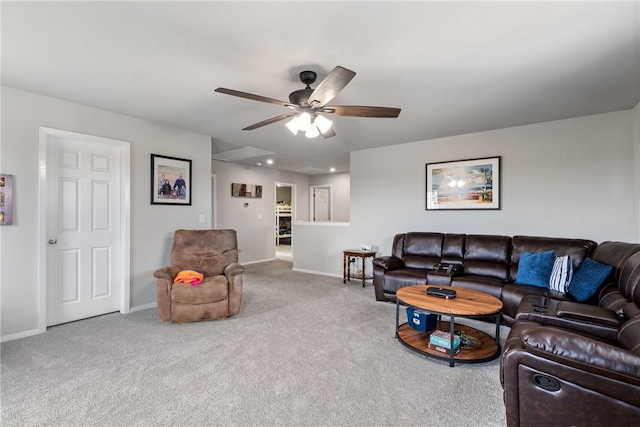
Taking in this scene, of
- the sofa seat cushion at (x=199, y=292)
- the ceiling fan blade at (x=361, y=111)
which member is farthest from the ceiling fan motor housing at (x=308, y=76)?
the sofa seat cushion at (x=199, y=292)

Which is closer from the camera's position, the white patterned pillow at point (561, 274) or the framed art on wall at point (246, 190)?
the white patterned pillow at point (561, 274)

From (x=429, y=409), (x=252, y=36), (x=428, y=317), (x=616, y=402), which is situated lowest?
(x=429, y=409)

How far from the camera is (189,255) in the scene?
12.2ft

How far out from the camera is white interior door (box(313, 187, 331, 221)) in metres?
8.84

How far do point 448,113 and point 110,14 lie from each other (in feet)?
10.8

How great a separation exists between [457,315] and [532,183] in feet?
9.12

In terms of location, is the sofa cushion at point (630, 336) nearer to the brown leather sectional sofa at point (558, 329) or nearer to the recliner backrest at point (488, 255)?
the brown leather sectional sofa at point (558, 329)

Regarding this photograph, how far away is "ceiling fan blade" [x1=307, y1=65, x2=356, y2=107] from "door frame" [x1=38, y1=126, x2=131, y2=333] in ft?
8.90

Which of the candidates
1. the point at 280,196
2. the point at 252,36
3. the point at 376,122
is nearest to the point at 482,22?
the point at 252,36

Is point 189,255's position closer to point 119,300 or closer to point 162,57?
point 119,300

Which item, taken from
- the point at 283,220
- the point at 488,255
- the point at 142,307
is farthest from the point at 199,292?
the point at 283,220

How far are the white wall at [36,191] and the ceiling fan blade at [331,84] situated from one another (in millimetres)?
2673

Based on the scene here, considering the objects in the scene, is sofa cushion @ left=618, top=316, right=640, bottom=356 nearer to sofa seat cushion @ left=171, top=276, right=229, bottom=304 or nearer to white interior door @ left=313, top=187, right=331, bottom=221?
sofa seat cushion @ left=171, top=276, right=229, bottom=304

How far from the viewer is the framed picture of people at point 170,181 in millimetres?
3883
